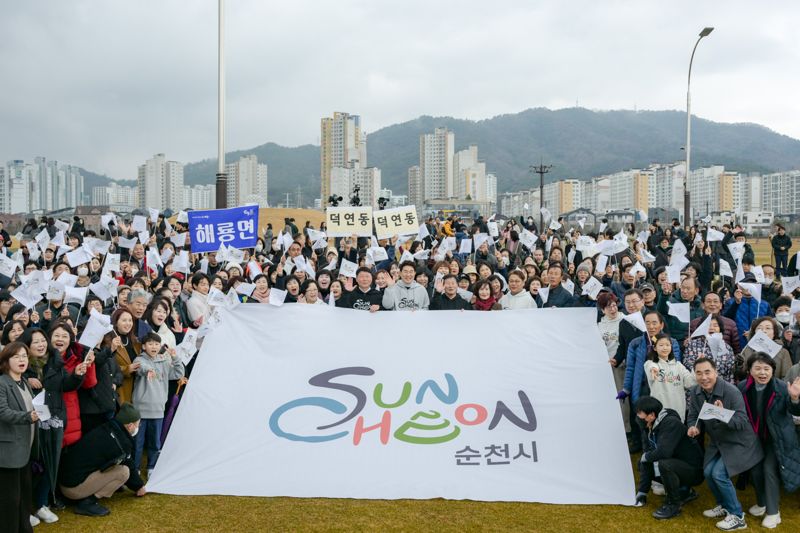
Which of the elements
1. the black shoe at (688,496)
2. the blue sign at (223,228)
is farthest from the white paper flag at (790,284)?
the blue sign at (223,228)

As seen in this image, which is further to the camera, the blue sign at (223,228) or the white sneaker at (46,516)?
the blue sign at (223,228)

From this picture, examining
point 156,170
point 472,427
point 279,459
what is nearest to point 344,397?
point 279,459

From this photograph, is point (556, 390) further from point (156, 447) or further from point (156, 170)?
point (156, 170)

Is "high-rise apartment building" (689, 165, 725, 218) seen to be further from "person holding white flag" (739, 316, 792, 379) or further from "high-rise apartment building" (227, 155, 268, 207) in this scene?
"person holding white flag" (739, 316, 792, 379)

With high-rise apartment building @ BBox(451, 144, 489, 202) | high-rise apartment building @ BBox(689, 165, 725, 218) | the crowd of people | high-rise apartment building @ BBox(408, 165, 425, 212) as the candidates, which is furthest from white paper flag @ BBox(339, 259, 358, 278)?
high-rise apartment building @ BBox(408, 165, 425, 212)

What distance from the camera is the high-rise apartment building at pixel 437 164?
13138 centimetres

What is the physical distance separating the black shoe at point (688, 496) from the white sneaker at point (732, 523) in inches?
15.0

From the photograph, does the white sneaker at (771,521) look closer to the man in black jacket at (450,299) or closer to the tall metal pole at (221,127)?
the man in black jacket at (450,299)

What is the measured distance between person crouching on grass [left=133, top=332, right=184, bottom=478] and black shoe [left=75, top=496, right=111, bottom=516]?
56 cm

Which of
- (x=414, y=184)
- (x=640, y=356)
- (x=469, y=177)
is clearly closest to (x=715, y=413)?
(x=640, y=356)

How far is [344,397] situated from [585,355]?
2448 mm

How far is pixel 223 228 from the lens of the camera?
11.5 metres

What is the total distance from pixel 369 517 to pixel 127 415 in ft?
7.70

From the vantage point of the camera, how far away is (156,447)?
6.64 meters
